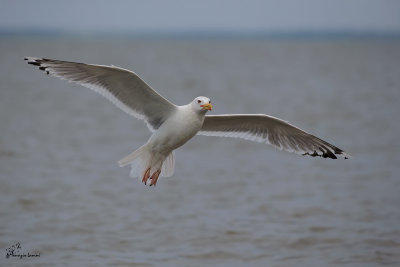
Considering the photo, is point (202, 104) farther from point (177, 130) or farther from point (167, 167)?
point (167, 167)

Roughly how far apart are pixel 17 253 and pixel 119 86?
2.17 metres

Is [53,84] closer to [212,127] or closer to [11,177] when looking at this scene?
[11,177]

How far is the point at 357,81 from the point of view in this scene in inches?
1371

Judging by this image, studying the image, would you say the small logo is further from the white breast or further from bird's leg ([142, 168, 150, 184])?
the white breast

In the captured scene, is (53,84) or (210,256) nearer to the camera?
(210,256)

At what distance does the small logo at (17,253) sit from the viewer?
7691 mm

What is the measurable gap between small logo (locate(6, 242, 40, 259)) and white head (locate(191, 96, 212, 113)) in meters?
2.53

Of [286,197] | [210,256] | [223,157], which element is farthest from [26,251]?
[223,157]

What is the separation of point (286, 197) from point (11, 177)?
14.8 feet

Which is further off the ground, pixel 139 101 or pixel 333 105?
pixel 333 105

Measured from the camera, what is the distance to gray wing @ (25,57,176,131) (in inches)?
278

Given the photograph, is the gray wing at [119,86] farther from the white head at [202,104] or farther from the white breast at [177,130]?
the white head at [202,104]

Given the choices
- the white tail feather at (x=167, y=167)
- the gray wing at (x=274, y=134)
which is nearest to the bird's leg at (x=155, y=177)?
the white tail feather at (x=167, y=167)

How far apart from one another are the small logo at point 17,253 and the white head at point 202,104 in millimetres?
2525
